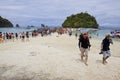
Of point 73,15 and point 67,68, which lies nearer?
point 67,68

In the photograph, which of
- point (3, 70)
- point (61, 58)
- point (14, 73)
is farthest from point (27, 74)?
point (61, 58)

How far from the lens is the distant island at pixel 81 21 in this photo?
13538 cm

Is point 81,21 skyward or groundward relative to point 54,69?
skyward

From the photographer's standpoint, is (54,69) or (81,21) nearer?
(54,69)

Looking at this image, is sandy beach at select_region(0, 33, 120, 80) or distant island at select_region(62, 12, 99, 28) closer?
sandy beach at select_region(0, 33, 120, 80)

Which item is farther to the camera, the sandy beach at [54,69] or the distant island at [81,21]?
the distant island at [81,21]

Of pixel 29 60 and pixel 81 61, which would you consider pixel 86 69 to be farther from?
pixel 29 60

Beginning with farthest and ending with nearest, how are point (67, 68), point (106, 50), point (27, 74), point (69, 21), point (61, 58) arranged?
point (69, 21), point (61, 58), point (106, 50), point (67, 68), point (27, 74)

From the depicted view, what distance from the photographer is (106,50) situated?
14.9 meters

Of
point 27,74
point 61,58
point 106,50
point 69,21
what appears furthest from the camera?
point 69,21

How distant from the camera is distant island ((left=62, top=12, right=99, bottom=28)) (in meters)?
135

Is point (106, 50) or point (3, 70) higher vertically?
point (106, 50)

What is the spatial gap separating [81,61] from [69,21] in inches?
4968

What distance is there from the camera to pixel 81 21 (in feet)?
447
